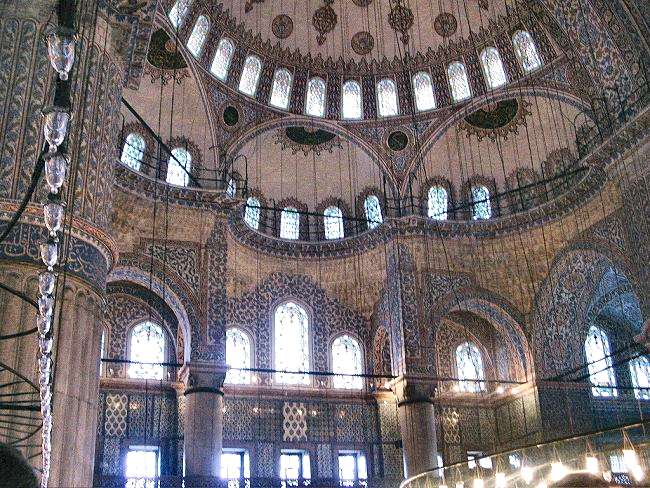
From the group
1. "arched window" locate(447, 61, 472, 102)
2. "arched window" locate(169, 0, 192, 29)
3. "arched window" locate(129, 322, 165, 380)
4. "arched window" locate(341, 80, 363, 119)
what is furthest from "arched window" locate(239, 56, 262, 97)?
"arched window" locate(129, 322, 165, 380)

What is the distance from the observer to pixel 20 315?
8.25 m

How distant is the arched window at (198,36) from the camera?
1817cm

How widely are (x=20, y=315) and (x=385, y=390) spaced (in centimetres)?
1245

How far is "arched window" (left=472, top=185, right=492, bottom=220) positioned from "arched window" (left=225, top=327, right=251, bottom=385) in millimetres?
6693

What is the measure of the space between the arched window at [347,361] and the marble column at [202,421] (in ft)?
14.6

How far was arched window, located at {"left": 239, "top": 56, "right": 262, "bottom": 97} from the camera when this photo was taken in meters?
19.5

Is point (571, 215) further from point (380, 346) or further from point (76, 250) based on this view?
point (76, 250)

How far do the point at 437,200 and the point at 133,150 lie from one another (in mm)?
7925

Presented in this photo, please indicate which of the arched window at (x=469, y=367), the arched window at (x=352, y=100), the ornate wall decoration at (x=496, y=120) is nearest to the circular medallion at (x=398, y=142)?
the arched window at (x=352, y=100)

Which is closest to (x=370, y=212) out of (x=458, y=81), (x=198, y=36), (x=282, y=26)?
(x=458, y=81)

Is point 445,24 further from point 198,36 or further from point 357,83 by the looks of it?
point 198,36

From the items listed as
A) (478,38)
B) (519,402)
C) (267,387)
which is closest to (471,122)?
(478,38)

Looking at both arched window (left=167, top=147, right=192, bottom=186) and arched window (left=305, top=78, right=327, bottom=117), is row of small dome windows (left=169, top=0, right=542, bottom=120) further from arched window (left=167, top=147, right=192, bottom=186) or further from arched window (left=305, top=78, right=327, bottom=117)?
arched window (left=167, top=147, right=192, bottom=186)

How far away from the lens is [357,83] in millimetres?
20906
